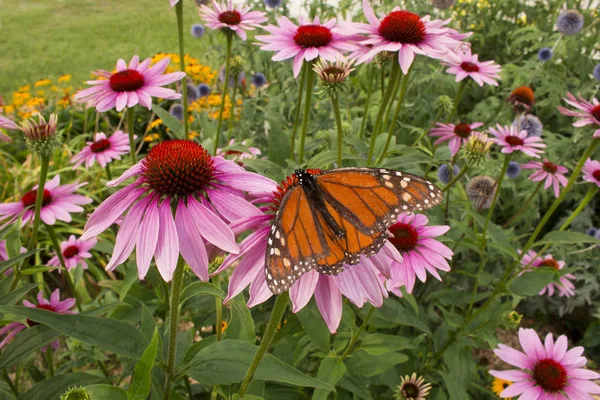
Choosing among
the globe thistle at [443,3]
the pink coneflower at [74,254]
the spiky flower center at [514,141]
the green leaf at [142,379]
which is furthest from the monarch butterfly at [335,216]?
the globe thistle at [443,3]

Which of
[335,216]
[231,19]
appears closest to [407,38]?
[231,19]

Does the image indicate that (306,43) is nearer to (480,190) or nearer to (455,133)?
(455,133)

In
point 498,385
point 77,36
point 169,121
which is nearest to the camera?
point 169,121

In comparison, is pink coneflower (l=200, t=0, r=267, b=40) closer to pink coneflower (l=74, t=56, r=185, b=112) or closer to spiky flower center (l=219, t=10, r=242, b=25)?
spiky flower center (l=219, t=10, r=242, b=25)

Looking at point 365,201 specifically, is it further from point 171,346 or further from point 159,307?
point 159,307

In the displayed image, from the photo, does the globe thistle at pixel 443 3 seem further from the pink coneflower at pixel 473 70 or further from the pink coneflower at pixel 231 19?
the pink coneflower at pixel 231 19

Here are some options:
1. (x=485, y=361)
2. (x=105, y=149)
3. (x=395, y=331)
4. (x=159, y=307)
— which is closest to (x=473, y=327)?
(x=395, y=331)
